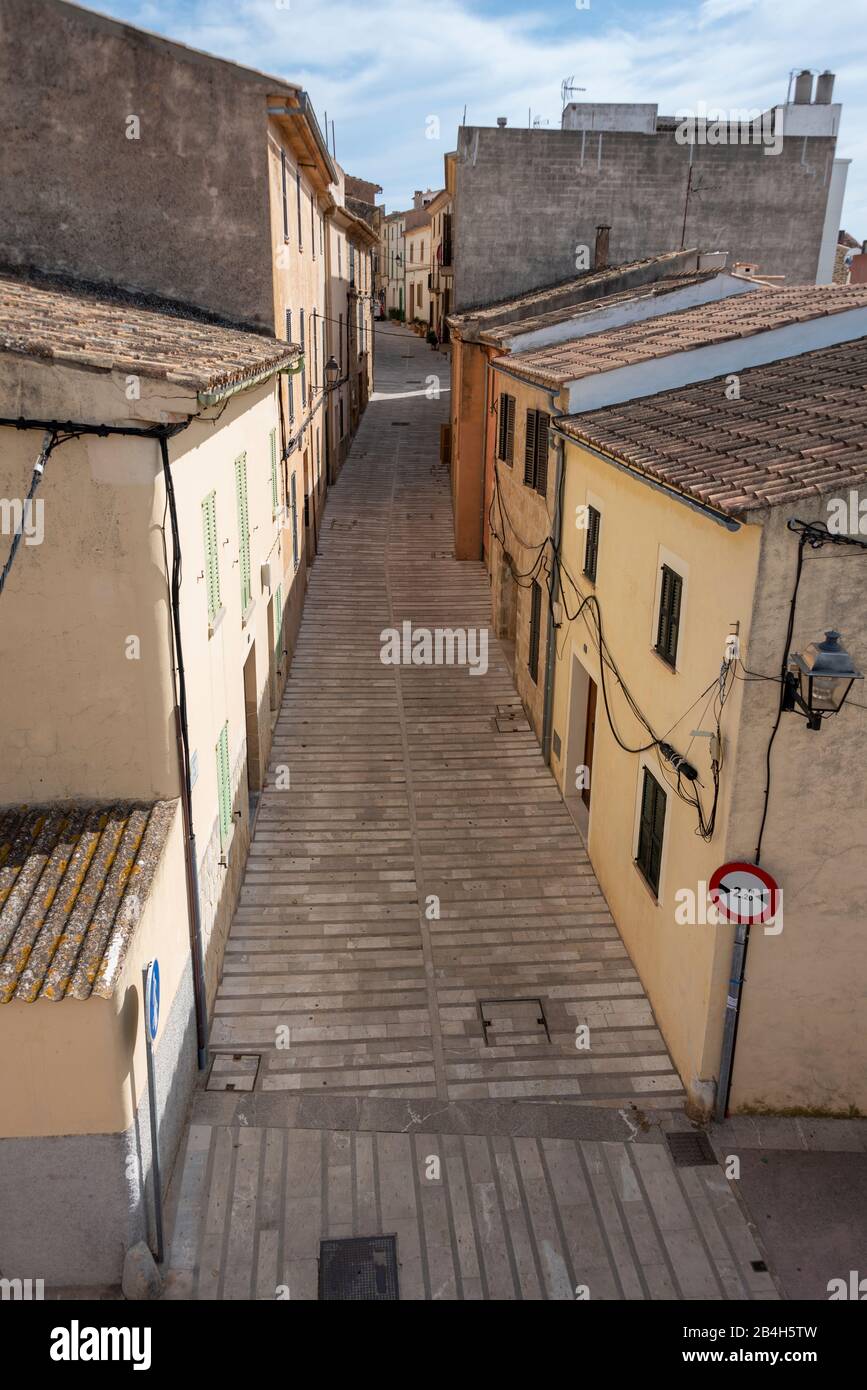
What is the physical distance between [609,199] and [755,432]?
59.1 feet

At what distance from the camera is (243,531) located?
13242mm

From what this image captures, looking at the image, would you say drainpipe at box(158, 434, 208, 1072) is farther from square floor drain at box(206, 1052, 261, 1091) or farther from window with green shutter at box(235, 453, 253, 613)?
window with green shutter at box(235, 453, 253, 613)

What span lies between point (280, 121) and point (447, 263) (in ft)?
67.3

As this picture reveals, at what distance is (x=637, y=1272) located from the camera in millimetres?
8172

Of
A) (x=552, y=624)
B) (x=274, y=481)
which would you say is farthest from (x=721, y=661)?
(x=274, y=481)

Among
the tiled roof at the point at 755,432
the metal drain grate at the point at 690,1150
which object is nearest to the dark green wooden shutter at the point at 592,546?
the tiled roof at the point at 755,432

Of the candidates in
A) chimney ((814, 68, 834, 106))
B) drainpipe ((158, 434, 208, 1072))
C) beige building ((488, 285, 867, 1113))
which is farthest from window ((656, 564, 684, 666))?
chimney ((814, 68, 834, 106))

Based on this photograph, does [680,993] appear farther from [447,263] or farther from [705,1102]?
[447,263]

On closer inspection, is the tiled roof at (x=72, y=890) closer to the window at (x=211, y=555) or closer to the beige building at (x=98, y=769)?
the beige building at (x=98, y=769)

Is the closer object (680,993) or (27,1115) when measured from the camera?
(27,1115)

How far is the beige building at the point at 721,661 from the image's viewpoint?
8.20 metres
